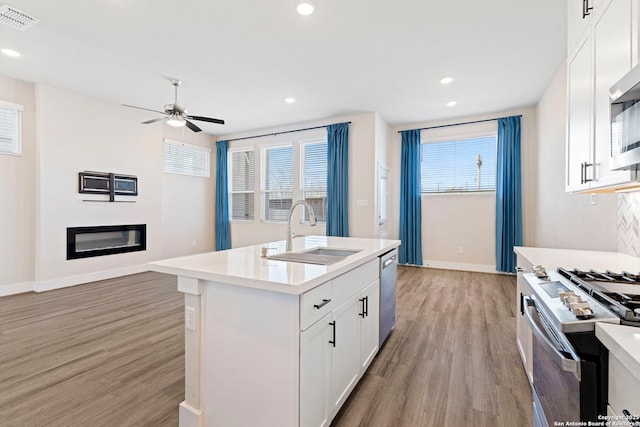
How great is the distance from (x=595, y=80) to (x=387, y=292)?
1.92 m

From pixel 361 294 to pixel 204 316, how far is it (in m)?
0.98

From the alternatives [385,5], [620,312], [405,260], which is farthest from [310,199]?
[620,312]

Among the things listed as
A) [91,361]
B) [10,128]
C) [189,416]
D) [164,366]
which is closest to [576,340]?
[189,416]

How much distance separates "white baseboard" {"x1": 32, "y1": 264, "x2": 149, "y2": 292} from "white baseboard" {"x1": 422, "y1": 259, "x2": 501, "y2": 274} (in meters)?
5.04

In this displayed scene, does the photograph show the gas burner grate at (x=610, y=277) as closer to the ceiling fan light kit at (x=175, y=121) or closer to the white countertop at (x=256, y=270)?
the white countertop at (x=256, y=270)

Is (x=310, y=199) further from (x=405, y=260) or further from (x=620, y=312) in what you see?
(x=620, y=312)

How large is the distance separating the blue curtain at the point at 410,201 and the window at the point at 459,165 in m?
0.18

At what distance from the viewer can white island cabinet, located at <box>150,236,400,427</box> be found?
1.24 metres

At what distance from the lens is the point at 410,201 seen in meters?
5.81

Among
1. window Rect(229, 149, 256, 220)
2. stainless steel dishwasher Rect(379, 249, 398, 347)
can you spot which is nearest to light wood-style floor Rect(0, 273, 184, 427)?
stainless steel dishwasher Rect(379, 249, 398, 347)

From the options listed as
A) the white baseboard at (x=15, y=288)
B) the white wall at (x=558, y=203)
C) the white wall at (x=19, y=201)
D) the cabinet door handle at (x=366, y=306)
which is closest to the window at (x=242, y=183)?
the white wall at (x=19, y=201)

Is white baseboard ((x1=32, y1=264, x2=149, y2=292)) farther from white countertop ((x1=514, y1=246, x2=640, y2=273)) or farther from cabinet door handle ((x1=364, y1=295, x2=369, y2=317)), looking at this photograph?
white countertop ((x1=514, y1=246, x2=640, y2=273))

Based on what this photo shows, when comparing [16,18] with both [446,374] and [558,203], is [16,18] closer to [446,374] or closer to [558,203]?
[446,374]

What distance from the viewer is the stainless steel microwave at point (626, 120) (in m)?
1.02
